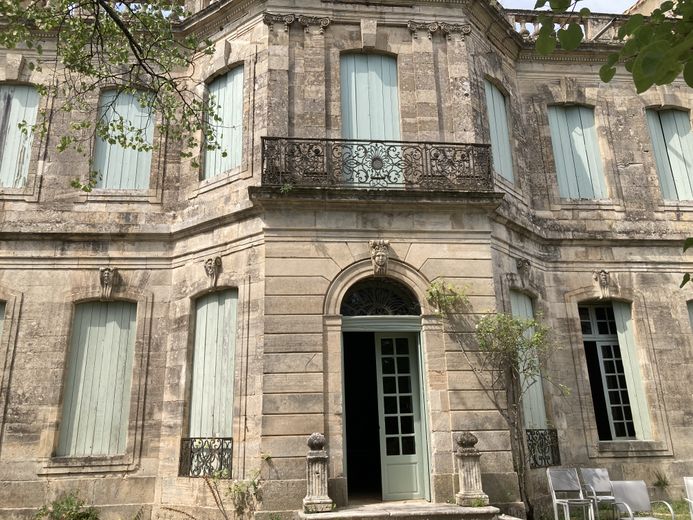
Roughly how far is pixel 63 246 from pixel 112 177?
4.77 ft

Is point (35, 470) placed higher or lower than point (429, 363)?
lower

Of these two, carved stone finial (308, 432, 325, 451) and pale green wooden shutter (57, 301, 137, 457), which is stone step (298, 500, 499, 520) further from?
pale green wooden shutter (57, 301, 137, 457)

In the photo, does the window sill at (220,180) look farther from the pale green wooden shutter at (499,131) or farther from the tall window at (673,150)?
the tall window at (673,150)

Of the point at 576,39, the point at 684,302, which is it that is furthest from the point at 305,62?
the point at 684,302

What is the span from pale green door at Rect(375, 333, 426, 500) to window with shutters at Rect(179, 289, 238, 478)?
2.12m

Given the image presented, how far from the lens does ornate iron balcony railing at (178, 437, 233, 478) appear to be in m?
7.74

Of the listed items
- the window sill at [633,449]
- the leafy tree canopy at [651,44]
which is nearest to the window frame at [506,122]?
the window sill at [633,449]

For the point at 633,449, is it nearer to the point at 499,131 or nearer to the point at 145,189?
the point at 499,131

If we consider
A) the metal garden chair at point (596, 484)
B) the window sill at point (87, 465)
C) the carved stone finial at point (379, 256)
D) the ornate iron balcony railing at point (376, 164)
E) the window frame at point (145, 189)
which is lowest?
the metal garden chair at point (596, 484)

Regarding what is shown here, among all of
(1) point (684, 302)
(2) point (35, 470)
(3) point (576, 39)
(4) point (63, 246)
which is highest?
(4) point (63, 246)

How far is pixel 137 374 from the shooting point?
29.0 feet

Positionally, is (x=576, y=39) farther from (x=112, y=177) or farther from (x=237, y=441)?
(x=112, y=177)

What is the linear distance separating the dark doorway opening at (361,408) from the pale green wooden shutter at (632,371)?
4354 millimetres

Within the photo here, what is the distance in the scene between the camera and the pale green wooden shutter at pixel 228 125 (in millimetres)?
9305
